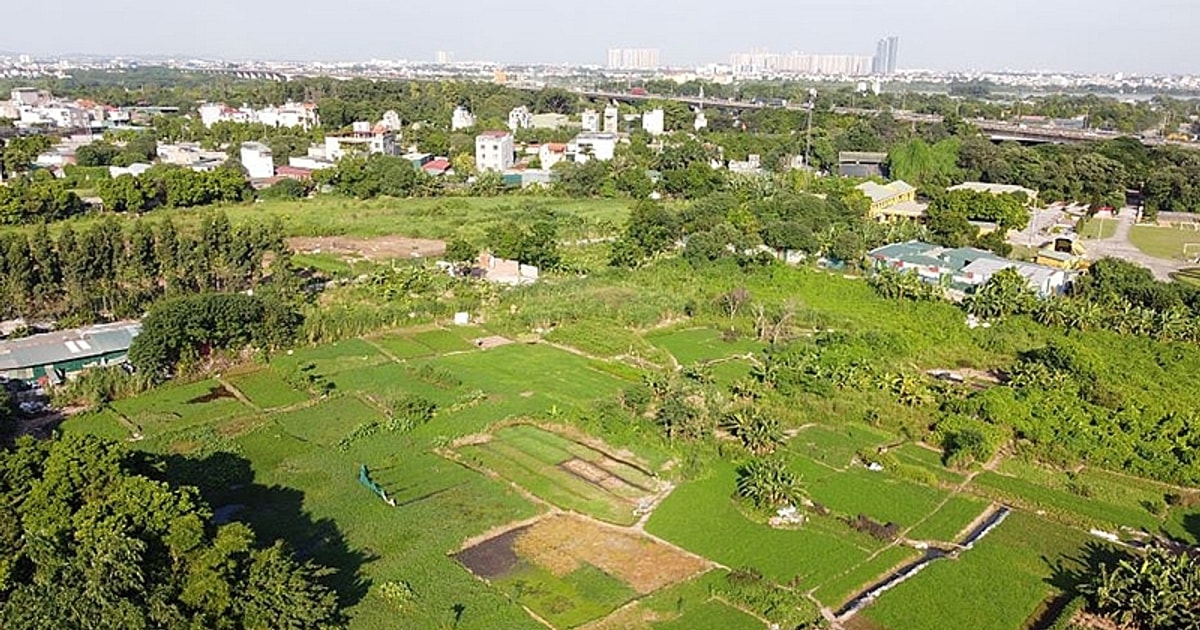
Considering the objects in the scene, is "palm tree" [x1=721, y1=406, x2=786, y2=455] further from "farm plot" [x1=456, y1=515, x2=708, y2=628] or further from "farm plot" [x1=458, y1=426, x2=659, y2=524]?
"farm plot" [x1=456, y1=515, x2=708, y2=628]

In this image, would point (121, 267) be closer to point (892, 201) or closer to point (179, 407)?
point (179, 407)

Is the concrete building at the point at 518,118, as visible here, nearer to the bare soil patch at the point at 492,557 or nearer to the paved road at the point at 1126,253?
the paved road at the point at 1126,253

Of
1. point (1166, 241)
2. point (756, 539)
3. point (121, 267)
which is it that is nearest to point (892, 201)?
point (1166, 241)

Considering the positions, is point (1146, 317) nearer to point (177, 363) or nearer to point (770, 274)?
point (770, 274)

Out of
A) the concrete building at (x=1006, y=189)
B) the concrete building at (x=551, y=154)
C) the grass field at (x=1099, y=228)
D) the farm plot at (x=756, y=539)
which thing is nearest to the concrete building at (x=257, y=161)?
the concrete building at (x=551, y=154)

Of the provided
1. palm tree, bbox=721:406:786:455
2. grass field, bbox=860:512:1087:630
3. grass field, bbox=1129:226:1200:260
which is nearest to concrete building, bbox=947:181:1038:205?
grass field, bbox=1129:226:1200:260

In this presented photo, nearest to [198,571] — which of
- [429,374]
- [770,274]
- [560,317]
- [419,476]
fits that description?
[419,476]
